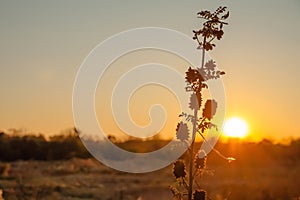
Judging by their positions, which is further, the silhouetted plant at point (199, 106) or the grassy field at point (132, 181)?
the grassy field at point (132, 181)

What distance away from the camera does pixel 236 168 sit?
145 feet

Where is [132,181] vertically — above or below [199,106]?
above

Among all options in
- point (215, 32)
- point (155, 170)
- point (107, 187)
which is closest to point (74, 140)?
point (155, 170)

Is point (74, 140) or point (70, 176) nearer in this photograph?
point (70, 176)

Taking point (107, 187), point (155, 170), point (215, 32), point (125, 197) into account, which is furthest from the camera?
point (155, 170)

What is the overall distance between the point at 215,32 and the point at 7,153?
3683 centimetres

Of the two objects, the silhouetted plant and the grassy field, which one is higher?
the grassy field

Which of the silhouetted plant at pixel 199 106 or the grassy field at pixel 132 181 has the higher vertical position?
the grassy field at pixel 132 181

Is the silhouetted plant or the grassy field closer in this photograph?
the silhouetted plant

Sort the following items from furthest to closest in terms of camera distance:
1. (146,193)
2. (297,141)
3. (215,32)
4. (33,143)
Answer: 1. (297,141)
2. (33,143)
3. (146,193)
4. (215,32)

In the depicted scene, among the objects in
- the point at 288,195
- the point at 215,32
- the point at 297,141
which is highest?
the point at 297,141

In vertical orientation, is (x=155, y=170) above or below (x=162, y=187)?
→ above

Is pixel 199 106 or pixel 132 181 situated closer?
pixel 199 106

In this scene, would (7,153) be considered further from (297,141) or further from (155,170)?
(297,141)
